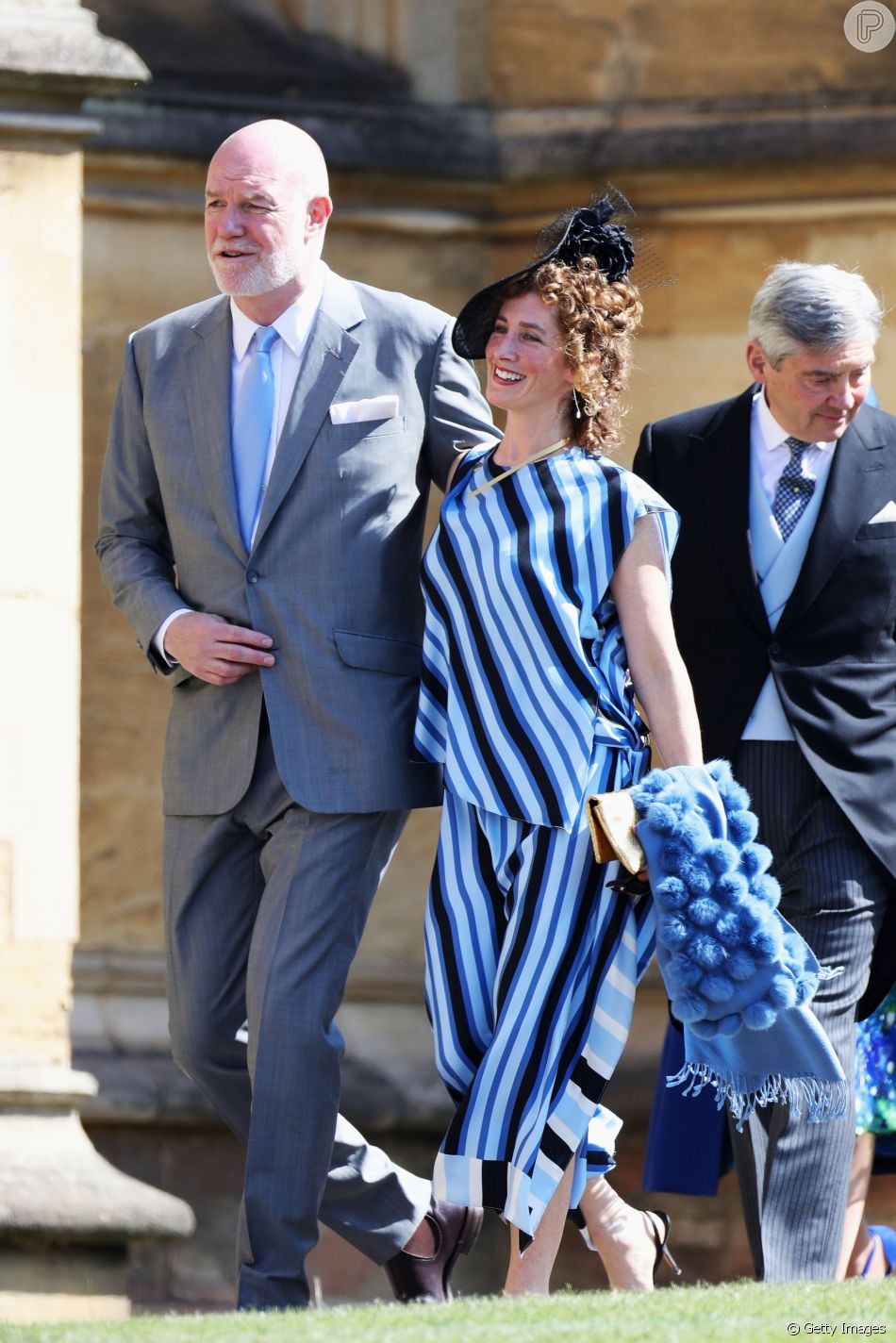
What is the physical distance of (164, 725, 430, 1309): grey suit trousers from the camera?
16.5 ft

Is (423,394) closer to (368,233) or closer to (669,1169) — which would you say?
(669,1169)

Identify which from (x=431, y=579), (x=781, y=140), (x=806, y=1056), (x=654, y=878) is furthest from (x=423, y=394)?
(x=781, y=140)

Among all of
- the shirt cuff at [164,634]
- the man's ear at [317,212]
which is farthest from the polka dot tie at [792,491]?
the shirt cuff at [164,634]

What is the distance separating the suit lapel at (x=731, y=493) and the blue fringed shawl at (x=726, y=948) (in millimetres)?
716

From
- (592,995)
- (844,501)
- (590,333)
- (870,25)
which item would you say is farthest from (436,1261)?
(870,25)

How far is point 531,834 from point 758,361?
1191mm

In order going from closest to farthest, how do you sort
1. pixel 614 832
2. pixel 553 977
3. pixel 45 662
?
pixel 614 832
pixel 553 977
pixel 45 662

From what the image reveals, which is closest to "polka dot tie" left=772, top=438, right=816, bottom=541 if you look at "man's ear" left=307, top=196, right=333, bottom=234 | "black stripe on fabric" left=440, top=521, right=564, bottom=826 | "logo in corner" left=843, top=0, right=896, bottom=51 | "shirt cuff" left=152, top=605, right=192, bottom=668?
"black stripe on fabric" left=440, top=521, right=564, bottom=826

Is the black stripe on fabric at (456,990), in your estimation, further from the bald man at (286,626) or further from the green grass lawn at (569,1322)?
the green grass lawn at (569,1322)

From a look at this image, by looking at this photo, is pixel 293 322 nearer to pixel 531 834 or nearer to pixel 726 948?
pixel 531 834

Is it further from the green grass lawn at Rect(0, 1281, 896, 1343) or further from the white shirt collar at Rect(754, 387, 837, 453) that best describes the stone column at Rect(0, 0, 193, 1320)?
the white shirt collar at Rect(754, 387, 837, 453)

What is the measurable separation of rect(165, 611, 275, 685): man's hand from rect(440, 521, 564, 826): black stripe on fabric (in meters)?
0.37

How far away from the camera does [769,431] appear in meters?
5.71

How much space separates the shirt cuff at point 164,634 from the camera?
17.3 feet
